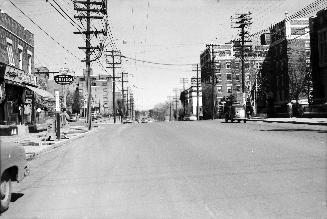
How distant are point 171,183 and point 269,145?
7.76m

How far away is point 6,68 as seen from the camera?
83.5ft

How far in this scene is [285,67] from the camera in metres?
69.4

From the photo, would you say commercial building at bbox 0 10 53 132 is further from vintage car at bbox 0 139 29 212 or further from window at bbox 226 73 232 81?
window at bbox 226 73 232 81

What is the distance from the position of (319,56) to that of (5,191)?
167ft

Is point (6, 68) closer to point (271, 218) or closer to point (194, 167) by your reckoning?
point (194, 167)

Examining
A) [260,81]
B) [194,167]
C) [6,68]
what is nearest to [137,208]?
[194,167]

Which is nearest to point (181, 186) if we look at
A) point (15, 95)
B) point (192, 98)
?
point (15, 95)

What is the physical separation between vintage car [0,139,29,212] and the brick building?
46281 mm

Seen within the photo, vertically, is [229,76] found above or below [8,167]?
above

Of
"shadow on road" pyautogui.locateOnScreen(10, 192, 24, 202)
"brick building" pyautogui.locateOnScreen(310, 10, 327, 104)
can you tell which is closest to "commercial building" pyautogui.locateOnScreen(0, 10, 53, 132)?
"shadow on road" pyautogui.locateOnScreen(10, 192, 24, 202)

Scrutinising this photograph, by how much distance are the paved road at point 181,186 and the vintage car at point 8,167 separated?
0.89 ft

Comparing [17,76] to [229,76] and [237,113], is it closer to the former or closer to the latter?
[237,113]

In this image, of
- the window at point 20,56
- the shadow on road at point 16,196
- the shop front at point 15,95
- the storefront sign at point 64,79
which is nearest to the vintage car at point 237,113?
the shop front at point 15,95

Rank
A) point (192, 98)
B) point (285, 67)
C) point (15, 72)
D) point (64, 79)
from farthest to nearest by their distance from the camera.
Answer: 1. point (192, 98)
2. point (285, 67)
3. point (15, 72)
4. point (64, 79)
